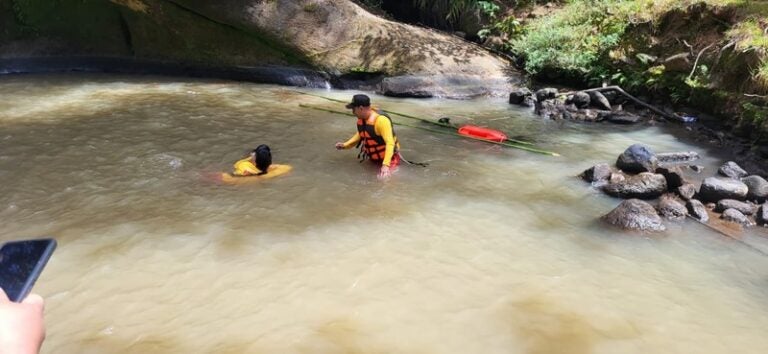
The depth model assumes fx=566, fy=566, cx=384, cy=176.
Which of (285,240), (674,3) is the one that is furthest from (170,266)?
A: (674,3)

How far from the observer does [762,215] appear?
19.5ft

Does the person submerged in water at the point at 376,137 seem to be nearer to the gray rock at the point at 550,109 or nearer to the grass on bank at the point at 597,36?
the gray rock at the point at 550,109

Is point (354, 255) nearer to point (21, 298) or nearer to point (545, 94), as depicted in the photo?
point (21, 298)

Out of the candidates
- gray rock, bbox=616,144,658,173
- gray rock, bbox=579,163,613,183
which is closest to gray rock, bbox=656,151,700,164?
gray rock, bbox=616,144,658,173

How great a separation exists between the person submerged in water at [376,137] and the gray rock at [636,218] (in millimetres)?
2658

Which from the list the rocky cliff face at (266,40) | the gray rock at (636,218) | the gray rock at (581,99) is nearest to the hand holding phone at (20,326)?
the gray rock at (636,218)

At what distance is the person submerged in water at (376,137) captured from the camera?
6957 mm

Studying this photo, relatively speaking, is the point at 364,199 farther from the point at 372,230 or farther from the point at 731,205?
the point at 731,205

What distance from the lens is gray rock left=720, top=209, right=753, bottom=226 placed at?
598 cm

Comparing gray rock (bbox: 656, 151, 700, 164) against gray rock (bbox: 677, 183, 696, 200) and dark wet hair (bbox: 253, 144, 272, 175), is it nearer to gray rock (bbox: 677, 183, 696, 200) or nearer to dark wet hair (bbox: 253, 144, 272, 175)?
gray rock (bbox: 677, 183, 696, 200)

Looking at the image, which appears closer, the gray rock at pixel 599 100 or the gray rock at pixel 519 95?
the gray rock at pixel 599 100

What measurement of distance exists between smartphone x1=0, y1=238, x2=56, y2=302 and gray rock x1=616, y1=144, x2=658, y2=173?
7.21m

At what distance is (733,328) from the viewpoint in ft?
14.0

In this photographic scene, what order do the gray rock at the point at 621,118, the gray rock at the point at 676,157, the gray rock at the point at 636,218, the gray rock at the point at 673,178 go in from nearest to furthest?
the gray rock at the point at 636,218 → the gray rock at the point at 673,178 → the gray rock at the point at 676,157 → the gray rock at the point at 621,118
